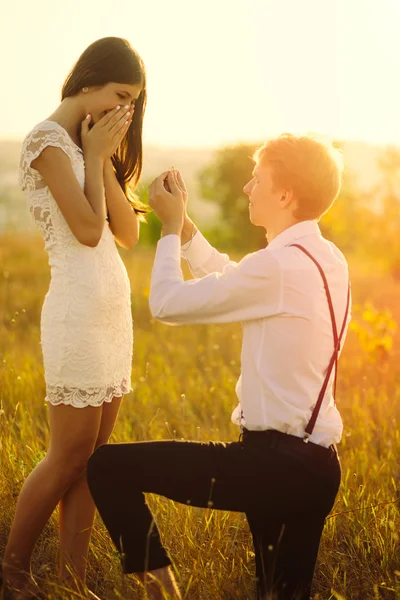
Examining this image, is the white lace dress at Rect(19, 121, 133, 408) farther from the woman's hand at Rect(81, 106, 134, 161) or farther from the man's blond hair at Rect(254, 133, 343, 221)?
the man's blond hair at Rect(254, 133, 343, 221)

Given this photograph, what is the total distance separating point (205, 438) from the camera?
14.9 ft

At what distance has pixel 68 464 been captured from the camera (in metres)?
2.75

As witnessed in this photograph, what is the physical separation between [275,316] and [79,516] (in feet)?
3.87

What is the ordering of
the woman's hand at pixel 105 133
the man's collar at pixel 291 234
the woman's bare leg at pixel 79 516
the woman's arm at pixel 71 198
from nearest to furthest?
the man's collar at pixel 291 234, the woman's arm at pixel 71 198, the woman's hand at pixel 105 133, the woman's bare leg at pixel 79 516

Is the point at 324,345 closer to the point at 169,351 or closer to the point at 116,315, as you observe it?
the point at 116,315

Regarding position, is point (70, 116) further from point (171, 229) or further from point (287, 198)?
point (287, 198)

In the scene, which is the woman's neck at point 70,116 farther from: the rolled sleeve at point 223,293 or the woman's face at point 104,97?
the rolled sleeve at point 223,293

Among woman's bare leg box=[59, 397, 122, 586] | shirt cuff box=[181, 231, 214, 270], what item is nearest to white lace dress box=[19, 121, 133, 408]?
woman's bare leg box=[59, 397, 122, 586]

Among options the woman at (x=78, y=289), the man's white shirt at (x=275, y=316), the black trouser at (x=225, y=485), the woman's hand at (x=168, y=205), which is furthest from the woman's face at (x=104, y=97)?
the black trouser at (x=225, y=485)

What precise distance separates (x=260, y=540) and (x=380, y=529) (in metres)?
0.92

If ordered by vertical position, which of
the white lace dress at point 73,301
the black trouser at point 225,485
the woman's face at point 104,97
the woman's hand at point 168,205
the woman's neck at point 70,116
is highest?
the woman's face at point 104,97

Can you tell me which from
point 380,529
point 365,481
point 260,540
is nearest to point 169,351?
point 365,481

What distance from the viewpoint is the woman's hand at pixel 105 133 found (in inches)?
108

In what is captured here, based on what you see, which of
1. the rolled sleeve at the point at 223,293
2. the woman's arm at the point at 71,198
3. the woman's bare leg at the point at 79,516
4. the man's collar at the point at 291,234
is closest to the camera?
the rolled sleeve at the point at 223,293
